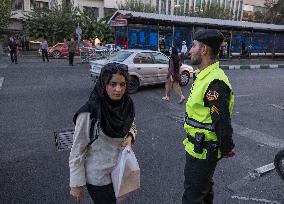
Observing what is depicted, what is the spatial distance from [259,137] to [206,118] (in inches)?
192

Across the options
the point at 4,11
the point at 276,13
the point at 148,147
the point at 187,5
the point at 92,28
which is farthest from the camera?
the point at 187,5

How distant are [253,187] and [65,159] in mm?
2976

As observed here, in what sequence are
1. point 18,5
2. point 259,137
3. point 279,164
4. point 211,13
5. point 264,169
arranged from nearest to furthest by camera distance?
1. point 279,164
2. point 264,169
3. point 259,137
4. point 18,5
5. point 211,13

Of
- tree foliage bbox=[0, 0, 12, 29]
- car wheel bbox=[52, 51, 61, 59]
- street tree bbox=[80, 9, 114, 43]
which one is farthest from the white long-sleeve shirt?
street tree bbox=[80, 9, 114, 43]

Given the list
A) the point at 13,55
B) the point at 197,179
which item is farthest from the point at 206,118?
the point at 13,55

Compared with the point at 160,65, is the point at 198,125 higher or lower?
higher

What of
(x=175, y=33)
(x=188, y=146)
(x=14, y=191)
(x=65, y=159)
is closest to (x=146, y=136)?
(x=65, y=159)

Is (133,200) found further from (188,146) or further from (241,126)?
(241,126)

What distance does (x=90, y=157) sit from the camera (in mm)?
2543

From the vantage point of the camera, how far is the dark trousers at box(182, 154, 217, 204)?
→ 2748mm

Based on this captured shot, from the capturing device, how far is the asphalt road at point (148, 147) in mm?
4410

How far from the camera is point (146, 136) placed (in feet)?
22.2

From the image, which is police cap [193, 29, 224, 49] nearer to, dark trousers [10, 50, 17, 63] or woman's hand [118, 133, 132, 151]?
woman's hand [118, 133, 132, 151]

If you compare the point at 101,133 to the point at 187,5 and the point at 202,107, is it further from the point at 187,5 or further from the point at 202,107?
the point at 187,5
